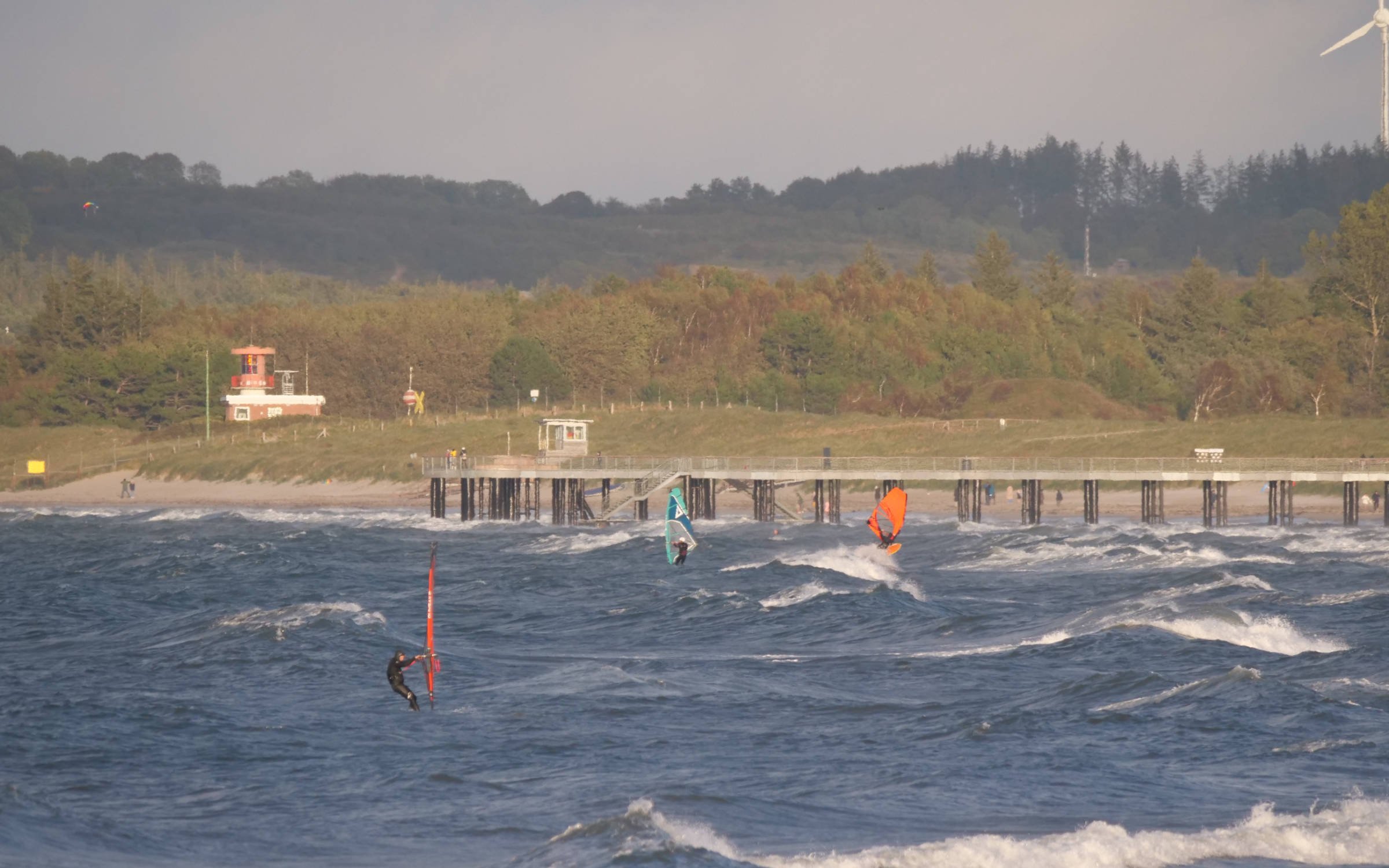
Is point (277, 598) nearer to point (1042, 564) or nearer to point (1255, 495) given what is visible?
point (1042, 564)

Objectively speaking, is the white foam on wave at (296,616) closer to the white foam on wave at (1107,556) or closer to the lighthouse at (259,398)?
the white foam on wave at (1107,556)

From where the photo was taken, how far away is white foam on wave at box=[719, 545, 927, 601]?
50.1 metres

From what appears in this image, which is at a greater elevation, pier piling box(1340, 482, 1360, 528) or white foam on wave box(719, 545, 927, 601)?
pier piling box(1340, 482, 1360, 528)

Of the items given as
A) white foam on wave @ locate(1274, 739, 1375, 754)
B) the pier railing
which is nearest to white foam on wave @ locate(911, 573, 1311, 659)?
white foam on wave @ locate(1274, 739, 1375, 754)

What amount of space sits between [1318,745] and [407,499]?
244 ft

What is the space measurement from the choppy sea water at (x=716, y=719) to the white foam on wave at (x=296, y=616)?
0.20 metres

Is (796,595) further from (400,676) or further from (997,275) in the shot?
(997,275)

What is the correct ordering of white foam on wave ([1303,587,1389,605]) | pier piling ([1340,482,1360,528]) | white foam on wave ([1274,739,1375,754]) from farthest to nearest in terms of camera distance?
pier piling ([1340,482,1360,528]) → white foam on wave ([1303,587,1389,605]) → white foam on wave ([1274,739,1375,754])

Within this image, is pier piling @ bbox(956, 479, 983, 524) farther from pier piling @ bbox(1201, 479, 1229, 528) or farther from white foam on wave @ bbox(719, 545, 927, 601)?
white foam on wave @ bbox(719, 545, 927, 601)

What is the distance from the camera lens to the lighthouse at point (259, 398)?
4929 inches

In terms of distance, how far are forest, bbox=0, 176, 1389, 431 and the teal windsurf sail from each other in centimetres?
6992

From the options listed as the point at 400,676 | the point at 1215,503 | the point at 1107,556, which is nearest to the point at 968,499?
the point at 1215,503

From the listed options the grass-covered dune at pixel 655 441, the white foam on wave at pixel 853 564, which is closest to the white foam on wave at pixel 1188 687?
the white foam on wave at pixel 853 564

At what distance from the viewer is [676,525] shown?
51969 mm
